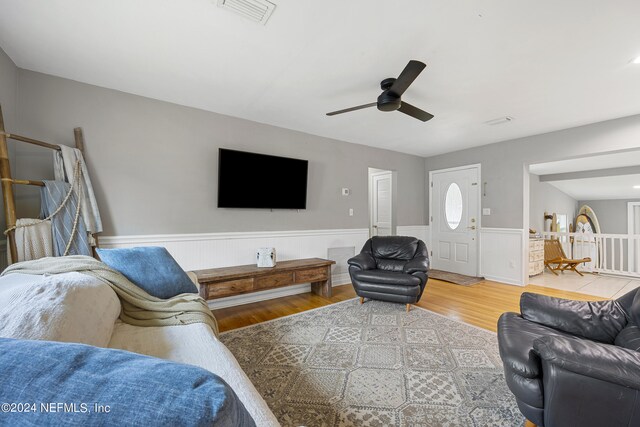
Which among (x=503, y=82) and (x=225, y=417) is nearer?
(x=225, y=417)

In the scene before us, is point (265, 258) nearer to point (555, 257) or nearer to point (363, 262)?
point (363, 262)

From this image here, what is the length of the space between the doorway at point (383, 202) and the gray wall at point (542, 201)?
3.60m

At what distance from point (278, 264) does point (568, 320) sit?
282 centimetres

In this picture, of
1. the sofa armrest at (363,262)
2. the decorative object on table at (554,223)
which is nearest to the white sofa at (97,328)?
the sofa armrest at (363,262)

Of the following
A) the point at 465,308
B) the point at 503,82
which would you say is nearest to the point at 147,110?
the point at 503,82

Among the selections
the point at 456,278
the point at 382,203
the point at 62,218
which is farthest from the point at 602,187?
the point at 62,218

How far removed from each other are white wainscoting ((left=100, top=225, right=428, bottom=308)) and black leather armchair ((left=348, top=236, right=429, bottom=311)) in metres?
0.73

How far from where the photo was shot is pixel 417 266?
10.8 feet

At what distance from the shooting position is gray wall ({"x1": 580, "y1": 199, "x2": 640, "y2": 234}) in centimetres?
751

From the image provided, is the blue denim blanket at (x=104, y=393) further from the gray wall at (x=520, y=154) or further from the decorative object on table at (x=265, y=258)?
the gray wall at (x=520, y=154)

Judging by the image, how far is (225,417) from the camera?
1.30ft

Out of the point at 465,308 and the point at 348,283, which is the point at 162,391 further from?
the point at 348,283

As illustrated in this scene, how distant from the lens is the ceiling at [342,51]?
1.73 metres

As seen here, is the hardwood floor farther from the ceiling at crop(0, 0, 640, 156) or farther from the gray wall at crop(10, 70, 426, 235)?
the ceiling at crop(0, 0, 640, 156)
